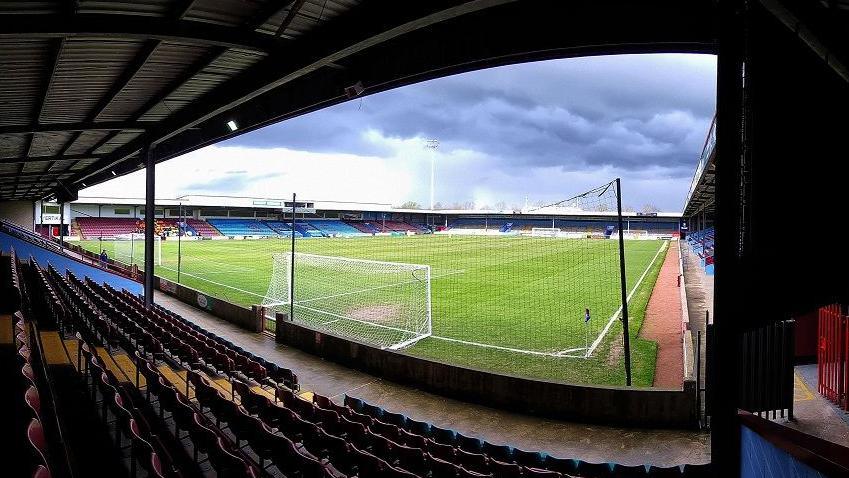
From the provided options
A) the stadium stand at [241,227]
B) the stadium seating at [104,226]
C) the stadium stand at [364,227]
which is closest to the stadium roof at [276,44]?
the stadium seating at [104,226]

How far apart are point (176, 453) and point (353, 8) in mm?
5350

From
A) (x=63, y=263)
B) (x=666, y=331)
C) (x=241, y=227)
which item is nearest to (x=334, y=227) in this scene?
(x=241, y=227)

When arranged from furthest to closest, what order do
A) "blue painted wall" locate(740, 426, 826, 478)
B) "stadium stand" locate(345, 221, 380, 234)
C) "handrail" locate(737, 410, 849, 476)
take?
1. "stadium stand" locate(345, 221, 380, 234)
2. "blue painted wall" locate(740, 426, 826, 478)
3. "handrail" locate(737, 410, 849, 476)

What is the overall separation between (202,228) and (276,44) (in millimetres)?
64594

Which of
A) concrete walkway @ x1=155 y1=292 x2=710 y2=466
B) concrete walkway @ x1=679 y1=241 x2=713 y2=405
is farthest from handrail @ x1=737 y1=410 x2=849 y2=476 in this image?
concrete walkway @ x1=679 y1=241 x2=713 y2=405

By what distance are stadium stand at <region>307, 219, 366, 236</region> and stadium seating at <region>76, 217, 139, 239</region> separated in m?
26.1

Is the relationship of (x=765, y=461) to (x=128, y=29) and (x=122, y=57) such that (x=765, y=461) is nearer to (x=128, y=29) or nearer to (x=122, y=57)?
(x=128, y=29)

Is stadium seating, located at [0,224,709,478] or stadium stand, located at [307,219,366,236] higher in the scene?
stadium stand, located at [307,219,366,236]

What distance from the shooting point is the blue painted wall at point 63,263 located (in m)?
20.0

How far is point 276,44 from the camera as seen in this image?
658 centimetres

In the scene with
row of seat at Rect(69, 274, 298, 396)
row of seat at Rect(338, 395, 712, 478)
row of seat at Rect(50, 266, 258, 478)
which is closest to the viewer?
row of seat at Rect(50, 266, 258, 478)

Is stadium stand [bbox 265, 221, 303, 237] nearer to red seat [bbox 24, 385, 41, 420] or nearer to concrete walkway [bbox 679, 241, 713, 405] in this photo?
concrete walkway [bbox 679, 241, 713, 405]

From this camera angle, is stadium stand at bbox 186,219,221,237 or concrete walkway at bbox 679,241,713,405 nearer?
concrete walkway at bbox 679,241,713,405

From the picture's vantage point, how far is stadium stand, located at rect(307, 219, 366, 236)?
75.9 m
